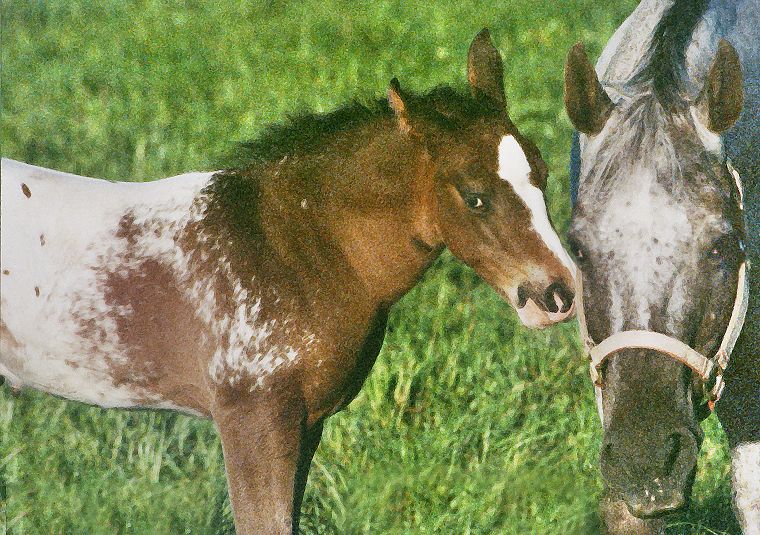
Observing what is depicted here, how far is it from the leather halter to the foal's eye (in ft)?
1.18

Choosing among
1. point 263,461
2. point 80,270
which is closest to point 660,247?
Result: point 263,461

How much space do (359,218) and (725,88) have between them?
46.4 inches

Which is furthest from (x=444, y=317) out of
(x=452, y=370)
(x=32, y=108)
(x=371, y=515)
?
(x=32, y=108)

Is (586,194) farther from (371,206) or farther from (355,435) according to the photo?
(355,435)

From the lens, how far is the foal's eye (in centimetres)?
352

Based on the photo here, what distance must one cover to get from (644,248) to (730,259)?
28 cm

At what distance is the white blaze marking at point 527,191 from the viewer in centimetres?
346

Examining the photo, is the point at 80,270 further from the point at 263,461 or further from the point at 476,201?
the point at 476,201

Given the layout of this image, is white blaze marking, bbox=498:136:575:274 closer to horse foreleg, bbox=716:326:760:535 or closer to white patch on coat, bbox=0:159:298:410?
horse foreleg, bbox=716:326:760:535

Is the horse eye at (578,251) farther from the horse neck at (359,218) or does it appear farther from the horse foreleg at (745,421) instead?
the horse foreleg at (745,421)

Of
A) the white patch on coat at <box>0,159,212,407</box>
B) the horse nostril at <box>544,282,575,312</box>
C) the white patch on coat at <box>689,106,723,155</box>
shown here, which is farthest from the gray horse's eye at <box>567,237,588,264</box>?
the white patch on coat at <box>0,159,212,407</box>

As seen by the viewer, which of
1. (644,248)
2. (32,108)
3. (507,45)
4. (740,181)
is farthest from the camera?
(507,45)

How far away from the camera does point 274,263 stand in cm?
370

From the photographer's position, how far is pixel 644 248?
3.21 m
